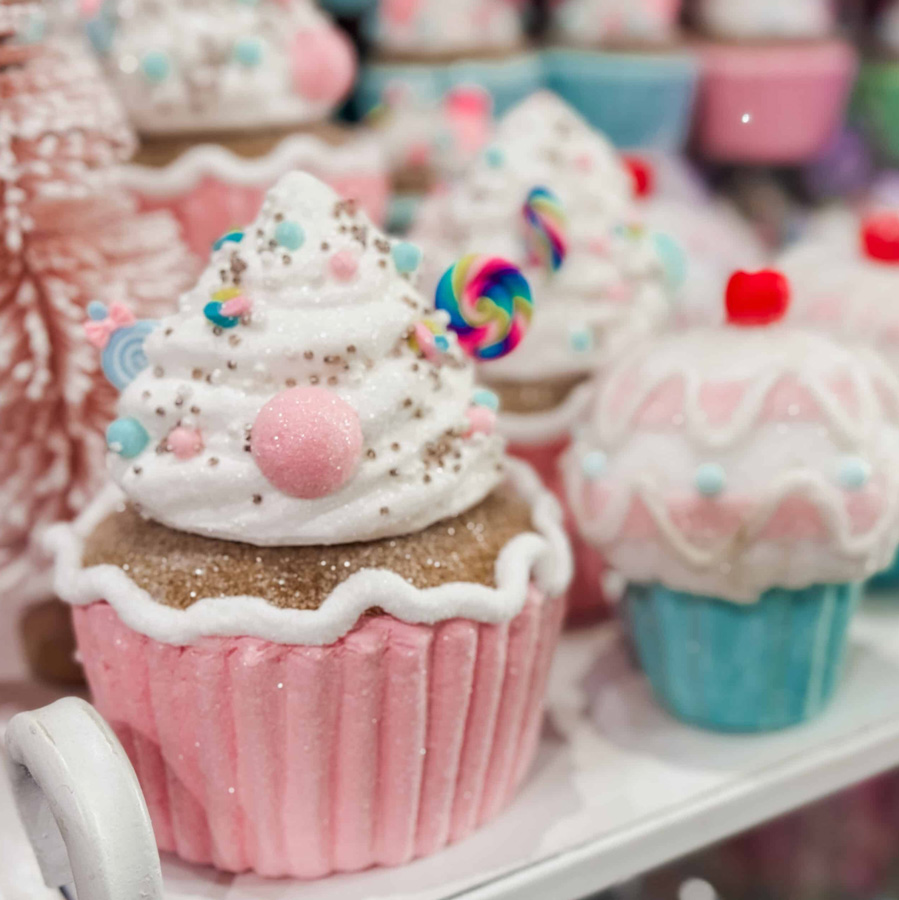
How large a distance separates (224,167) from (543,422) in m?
0.42

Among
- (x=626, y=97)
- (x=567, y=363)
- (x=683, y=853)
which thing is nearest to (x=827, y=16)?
(x=626, y=97)

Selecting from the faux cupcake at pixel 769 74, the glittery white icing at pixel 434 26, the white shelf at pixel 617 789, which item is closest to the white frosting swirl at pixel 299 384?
the white shelf at pixel 617 789

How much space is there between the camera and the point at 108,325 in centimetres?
83

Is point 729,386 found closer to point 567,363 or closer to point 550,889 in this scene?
point 567,363

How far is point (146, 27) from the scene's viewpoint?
119 centimetres

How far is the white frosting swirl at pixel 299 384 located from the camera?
762 mm

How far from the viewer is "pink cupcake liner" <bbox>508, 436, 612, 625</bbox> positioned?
3.76 feet

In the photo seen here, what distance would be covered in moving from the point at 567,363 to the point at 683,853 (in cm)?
46

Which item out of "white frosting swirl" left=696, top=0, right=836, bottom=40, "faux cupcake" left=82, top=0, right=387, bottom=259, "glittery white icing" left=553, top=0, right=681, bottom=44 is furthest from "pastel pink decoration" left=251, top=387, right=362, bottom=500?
"white frosting swirl" left=696, top=0, right=836, bottom=40

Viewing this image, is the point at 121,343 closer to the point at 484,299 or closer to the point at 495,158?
the point at 484,299

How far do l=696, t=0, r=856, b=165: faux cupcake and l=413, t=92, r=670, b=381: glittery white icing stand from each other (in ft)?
2.07

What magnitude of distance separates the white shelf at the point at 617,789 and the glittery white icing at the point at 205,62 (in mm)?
660

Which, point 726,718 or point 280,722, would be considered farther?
point 726,718

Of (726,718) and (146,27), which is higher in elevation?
(146,27)
